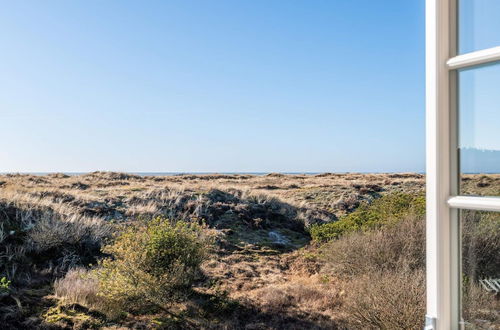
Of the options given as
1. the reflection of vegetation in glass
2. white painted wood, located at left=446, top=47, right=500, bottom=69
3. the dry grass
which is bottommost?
the dry grass

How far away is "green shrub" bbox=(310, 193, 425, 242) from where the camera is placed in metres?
6.26

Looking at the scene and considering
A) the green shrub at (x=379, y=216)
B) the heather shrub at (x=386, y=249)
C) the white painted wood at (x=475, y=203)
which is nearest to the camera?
the white painted wood at (x=475, y=203)

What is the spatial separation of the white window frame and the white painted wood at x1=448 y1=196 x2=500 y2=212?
0.01m

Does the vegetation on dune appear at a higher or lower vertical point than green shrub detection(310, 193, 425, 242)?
lower

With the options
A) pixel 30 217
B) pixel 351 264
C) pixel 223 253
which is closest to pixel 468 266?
pixel 351 264

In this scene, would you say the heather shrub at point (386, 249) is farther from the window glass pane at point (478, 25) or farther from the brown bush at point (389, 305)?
the window glass pane at point (478, 25)

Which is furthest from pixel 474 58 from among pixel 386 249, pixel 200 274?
pixel 200 274

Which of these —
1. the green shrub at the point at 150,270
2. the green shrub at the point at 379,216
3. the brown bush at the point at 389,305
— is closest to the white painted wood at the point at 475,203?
the brown bush at the point at 389,305

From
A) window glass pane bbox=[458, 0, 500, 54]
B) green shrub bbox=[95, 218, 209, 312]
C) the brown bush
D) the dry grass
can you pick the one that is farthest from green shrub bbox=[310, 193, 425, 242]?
window glass pane bbox=[458, 0, 500, 54]

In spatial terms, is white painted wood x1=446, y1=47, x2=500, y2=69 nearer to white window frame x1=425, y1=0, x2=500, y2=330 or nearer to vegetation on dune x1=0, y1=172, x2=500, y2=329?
white window frame x1=425, y1=0, x2=500, y2=330

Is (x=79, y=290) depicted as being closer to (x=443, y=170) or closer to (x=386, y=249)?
(x=386, y=249)

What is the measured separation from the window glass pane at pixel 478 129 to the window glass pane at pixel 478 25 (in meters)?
0.05

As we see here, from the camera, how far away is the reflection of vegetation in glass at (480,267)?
796 millimetres

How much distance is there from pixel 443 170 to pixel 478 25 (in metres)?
0.34
